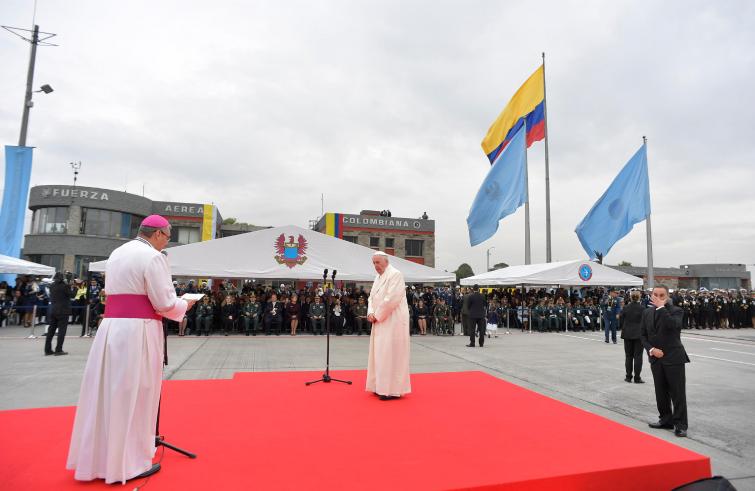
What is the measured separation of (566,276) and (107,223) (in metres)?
30.1

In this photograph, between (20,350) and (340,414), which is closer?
(340,414)

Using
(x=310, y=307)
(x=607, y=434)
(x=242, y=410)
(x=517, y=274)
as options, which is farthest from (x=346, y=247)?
(x=607, y=434)

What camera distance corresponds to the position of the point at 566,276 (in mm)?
17594

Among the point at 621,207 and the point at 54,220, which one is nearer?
the point at 621,207

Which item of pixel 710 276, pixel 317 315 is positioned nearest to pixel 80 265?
pixel 317 315

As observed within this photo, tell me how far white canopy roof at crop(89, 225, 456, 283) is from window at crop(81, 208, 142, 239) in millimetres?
20618

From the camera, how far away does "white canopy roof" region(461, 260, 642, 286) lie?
17266 mm

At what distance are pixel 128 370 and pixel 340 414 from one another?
2480mm

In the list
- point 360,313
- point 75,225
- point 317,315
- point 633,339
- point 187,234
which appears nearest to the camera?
point 633,339

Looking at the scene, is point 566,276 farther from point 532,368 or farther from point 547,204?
point 532,368

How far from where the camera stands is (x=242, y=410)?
16.1 ft

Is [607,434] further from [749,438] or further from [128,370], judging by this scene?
[128,370]

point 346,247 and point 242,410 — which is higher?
point 346,247

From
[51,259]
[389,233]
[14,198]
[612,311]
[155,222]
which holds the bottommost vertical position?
[612,311]
